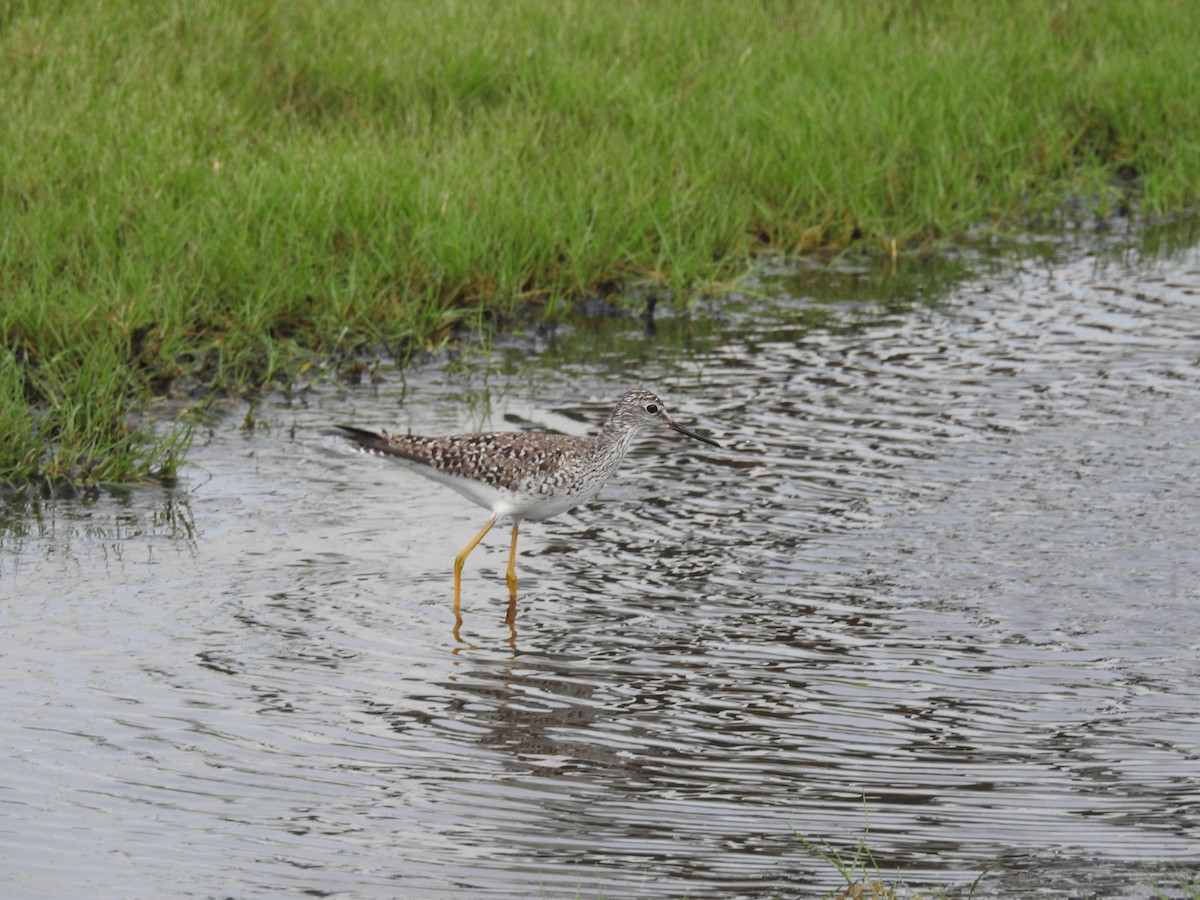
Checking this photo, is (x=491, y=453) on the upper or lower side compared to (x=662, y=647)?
upper

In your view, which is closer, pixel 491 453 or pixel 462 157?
pixel 491 453

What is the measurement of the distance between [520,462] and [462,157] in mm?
4384

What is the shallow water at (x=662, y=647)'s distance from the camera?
5125mm

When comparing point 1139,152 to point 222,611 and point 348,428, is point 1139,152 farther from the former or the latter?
point 222,611

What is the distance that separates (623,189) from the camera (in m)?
11.5

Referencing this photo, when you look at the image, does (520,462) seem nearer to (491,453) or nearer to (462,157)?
(491,453)

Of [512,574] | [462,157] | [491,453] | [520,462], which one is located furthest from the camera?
[462,157]

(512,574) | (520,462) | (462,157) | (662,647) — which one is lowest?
(662,647)

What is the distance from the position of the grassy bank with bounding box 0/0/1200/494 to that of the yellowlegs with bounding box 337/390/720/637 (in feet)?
4.61

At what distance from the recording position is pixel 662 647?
6.67 metres

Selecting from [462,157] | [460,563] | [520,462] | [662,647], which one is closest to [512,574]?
[460,563]

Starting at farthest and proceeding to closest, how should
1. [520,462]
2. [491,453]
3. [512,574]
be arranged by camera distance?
1. [491,453]
2. [520,462]
3. [512,574]

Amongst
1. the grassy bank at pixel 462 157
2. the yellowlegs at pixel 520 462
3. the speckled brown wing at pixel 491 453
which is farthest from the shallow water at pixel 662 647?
the grassy bank at pixel 462 157

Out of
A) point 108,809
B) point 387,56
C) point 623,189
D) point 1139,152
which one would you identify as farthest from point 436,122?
point 108,809
